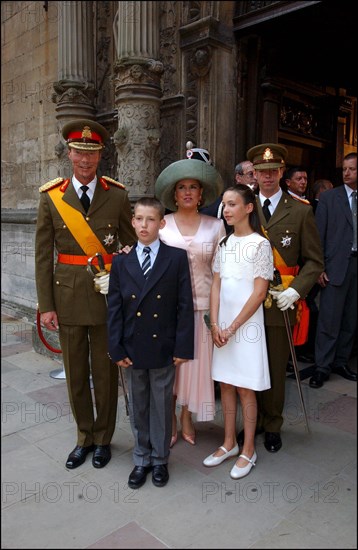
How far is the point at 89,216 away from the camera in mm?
2994

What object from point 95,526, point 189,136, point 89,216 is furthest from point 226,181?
point 95,526

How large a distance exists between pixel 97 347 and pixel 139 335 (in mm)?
554

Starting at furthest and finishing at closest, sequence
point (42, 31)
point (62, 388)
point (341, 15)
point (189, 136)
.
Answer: point (42, 31) → point (189, 136) → point (341, 15) → point (62, 388)

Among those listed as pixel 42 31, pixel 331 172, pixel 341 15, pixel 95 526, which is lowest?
pixel 95 526

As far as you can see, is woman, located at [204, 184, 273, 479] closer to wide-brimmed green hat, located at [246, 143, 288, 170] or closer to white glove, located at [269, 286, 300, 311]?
white glove, located at [269, 286, 300, 311]

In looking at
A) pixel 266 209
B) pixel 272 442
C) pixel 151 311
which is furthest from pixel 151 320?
pixel 272 442

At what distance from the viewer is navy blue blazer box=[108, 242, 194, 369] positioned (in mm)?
2689

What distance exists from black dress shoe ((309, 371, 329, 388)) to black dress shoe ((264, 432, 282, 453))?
1.32 m

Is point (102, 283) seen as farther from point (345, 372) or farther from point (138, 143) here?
point (345, 372)

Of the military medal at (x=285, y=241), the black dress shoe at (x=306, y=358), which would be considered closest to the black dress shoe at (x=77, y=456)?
the military medal at (x=285, y=241)

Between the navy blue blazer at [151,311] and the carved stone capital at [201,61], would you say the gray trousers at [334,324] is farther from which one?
the carved stone capital at [201,61]

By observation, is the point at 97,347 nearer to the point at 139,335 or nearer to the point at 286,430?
the point at 139,335

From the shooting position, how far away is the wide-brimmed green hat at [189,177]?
118 inches

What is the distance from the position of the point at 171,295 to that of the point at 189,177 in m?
0.78
